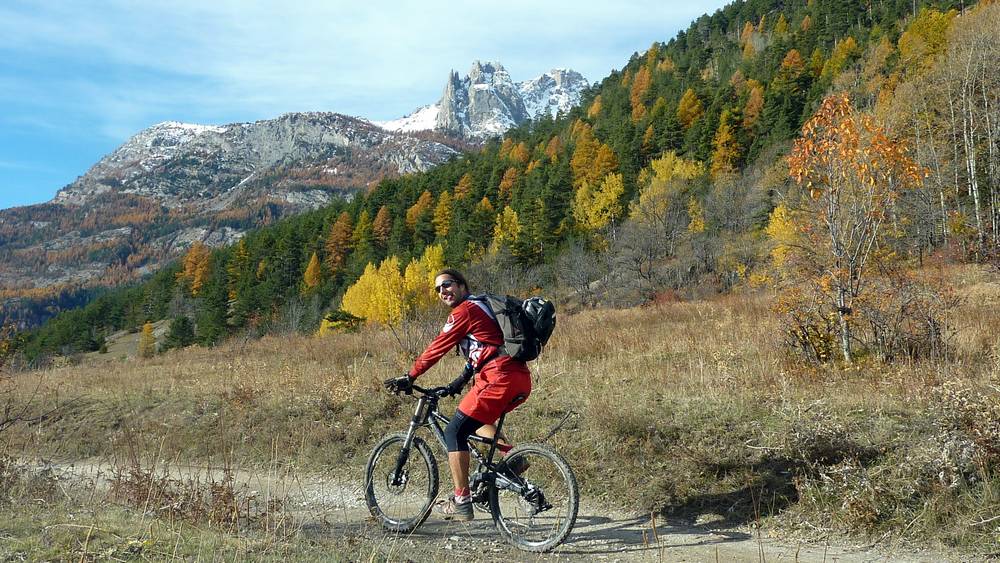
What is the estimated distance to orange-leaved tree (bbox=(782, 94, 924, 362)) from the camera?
7.65m

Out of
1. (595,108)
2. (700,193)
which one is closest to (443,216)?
(595,108)

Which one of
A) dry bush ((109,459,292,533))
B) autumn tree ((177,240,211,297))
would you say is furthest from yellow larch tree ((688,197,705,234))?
autumn tree ((177,240,211,297))

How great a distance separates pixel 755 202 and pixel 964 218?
1922cm

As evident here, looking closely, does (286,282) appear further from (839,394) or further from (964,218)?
(839,394)

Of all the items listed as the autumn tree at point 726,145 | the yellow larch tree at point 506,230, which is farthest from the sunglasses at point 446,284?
the autumn tree at point 726,145

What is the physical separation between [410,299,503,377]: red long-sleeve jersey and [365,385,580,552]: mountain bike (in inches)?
17.2

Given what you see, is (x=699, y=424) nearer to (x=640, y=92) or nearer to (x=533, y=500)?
(x=533, y=500)

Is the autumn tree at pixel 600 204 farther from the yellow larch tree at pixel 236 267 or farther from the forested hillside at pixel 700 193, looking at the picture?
the yellow larch tree at pixel 236 267

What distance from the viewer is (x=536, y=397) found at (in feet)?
26.9

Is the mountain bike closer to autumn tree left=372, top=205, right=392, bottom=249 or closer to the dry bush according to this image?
the dry bush

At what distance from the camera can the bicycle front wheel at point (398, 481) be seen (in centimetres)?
509

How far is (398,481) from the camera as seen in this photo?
17.3 feet

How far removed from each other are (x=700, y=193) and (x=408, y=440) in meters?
54.0

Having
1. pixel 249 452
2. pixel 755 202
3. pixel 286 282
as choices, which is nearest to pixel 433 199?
pixel 286 282
